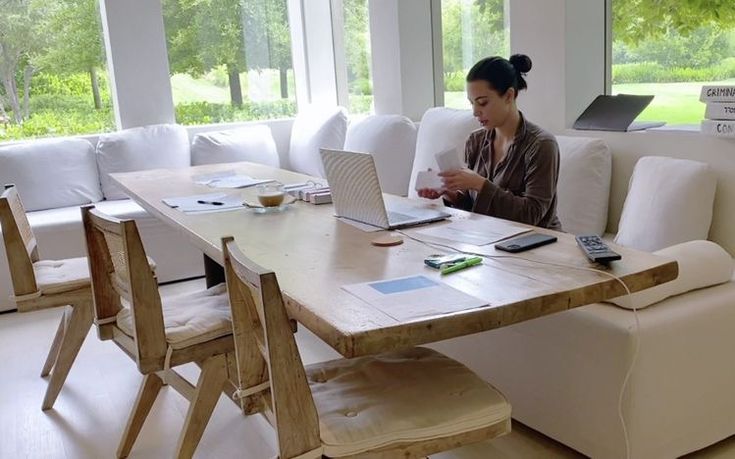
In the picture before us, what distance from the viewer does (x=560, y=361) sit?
204 centimetres

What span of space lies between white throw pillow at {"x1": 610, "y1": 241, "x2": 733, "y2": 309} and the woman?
0.47 meters

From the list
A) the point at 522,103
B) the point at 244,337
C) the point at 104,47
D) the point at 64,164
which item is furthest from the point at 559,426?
the point at 104,47

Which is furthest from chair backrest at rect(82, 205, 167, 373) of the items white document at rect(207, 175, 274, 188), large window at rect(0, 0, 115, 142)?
large window at rect(0, 0, 115, 142)

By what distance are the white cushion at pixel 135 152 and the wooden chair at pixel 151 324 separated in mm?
2546

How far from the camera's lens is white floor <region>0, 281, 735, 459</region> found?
221 centimetres

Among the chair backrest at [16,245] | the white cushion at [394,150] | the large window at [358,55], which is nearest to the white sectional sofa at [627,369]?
the chair backrest at [16,245]

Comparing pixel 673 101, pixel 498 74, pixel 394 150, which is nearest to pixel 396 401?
pixel 498 74

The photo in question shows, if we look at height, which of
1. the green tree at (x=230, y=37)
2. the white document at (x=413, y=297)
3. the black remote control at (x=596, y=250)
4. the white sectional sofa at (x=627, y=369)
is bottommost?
the white sectional sofa at (x=627, y=369)

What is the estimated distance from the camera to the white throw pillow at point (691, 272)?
194 centimetres

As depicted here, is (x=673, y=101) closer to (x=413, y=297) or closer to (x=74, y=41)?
(x=413, y=297)

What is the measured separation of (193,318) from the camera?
203cm

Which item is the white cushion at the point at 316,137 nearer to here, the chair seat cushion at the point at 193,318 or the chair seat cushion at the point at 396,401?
the chair seat cushion at the point at 193,318

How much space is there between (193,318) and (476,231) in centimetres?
84

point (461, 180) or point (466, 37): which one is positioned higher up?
point (466, 37)
